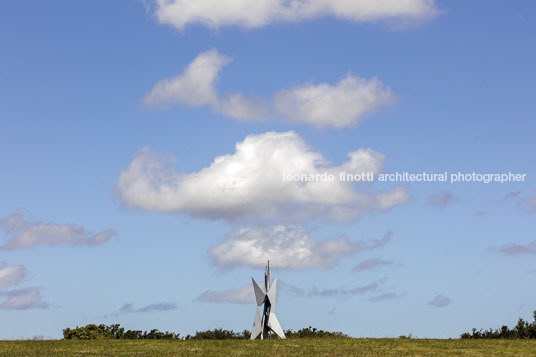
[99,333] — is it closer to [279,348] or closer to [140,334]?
[140,334]

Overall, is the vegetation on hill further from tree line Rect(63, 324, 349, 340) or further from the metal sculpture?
the metal sculpture

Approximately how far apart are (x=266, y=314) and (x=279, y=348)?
7936 millimetres

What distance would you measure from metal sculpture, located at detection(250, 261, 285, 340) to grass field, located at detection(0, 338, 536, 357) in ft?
9.94

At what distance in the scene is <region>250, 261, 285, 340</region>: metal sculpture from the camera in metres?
49.8

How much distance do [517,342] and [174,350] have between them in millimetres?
22587

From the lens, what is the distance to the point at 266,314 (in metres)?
50.4

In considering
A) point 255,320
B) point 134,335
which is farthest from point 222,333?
point 255,320

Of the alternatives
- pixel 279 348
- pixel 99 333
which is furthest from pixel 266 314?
pixel 99 333

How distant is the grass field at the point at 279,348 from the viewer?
40312 millimetres

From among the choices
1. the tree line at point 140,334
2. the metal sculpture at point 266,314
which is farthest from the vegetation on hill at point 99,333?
the metal sculpture at point 266,314

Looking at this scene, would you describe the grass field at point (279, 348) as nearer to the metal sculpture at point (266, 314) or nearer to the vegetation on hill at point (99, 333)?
the metal sculpture at point (266, 314)

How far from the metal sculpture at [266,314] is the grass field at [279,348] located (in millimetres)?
3031

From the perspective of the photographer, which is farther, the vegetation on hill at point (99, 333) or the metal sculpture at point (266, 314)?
the vegetation on hill at point (99, 333)

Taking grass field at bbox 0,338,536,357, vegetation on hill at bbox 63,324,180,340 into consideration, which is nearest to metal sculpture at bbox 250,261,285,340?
grass field at bbox 0,338,536,357
